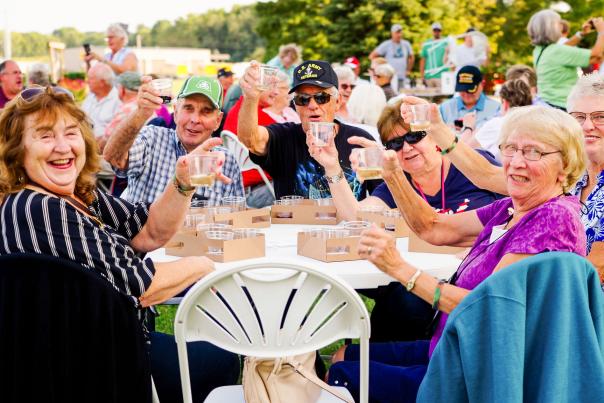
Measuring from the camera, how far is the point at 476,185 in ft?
12.4

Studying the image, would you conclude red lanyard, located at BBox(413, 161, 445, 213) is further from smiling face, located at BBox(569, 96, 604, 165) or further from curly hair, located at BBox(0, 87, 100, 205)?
curly hair, located at BBox(0, 87, 100, 205)

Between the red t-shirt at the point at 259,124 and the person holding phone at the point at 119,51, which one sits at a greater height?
the person holding phone at the point at 119,51

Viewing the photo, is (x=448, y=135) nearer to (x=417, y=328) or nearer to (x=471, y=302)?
(x=417, y=328)

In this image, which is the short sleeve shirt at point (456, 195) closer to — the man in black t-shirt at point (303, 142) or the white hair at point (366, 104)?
the man in black t-shirt at point (303, 142)

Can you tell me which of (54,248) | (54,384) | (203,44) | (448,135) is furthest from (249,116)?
(203,44)

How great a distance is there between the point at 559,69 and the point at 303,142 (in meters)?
4.47

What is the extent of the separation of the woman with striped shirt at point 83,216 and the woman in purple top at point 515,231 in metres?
0.67

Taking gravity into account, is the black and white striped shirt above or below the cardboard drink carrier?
above

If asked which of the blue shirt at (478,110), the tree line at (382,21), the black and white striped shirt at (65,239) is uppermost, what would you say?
the tree line at (382,21)

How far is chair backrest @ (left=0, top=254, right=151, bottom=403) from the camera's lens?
2045mm

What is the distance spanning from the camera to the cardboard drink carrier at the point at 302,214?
387cm

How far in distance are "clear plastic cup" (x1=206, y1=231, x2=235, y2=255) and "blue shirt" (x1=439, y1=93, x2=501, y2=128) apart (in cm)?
533

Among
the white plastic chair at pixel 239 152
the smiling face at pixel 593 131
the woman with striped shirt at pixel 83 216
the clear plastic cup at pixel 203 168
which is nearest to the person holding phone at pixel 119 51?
the white plastic chair at pixel 239 152

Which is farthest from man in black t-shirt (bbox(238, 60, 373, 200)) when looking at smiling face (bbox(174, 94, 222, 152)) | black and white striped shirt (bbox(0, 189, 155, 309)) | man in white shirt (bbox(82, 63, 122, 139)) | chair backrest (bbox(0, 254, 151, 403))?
man in white shirt (bbox(82, 63, 122, 139))
